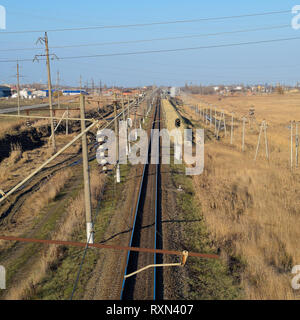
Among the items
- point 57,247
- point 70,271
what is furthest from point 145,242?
point 57,247

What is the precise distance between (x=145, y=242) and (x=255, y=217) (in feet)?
16.3

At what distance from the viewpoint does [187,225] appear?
42.6 feet

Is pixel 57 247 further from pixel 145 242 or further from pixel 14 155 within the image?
pixel 14 155

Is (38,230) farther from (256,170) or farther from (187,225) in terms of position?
(256,170)

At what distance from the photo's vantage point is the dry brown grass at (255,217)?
355 inches

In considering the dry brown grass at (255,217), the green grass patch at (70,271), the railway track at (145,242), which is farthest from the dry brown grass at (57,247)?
the dry brown grass at (255,217)

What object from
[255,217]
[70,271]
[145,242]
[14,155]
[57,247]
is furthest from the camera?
[14,155]

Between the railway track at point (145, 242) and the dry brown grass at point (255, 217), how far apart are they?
214 cm

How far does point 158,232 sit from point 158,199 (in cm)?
400

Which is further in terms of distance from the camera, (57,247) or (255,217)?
(255,217)

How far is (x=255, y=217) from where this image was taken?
13492mm

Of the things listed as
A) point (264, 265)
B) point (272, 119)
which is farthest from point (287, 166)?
point (272, 119)

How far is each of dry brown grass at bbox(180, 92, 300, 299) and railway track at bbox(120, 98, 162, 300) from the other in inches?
84.3

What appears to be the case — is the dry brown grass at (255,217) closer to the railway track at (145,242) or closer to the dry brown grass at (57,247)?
the railway track at (145,242)
